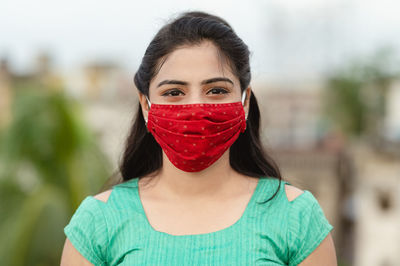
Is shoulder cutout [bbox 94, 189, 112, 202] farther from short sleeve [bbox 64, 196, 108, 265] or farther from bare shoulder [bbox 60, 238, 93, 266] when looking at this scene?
bare shoulder [bbox 60, 238, 93, 266]

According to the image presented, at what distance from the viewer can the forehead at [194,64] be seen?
1.88 metres

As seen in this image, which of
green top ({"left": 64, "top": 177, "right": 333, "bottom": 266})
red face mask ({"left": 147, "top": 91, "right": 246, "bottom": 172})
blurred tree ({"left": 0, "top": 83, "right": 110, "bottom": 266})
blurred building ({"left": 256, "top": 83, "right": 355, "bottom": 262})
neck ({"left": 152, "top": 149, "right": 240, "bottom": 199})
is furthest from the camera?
blurred building ({"left": 256, "top": 83, "right": 355, "bottom": 262})

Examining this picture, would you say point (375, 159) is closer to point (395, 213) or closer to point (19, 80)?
point (395, 213)

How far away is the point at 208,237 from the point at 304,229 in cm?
33

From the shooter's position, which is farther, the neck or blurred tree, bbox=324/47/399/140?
blurred tree, bbox=324/47/399/140

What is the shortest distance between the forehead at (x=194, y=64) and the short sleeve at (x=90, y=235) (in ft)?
1.81

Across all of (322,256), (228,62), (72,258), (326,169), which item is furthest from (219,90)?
(326,169)

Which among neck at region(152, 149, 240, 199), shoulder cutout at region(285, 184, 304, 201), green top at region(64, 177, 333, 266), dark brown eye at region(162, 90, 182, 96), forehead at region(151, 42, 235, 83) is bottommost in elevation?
green top at region(64, 177, 333, 266)

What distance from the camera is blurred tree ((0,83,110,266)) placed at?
5.39 metres

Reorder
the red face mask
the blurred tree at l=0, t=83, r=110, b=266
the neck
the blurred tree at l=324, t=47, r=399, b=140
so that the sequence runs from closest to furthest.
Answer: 1. the red face mask
2. the neck
3. the blurred tree at l=0, t=83, r=110, b=266
4. the blurred tree at l=324, t=47, r=399, b=140

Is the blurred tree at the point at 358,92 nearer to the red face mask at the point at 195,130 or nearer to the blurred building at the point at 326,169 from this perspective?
the blurred building at the point at 326,169

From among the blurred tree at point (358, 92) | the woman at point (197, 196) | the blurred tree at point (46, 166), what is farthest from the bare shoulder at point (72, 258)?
the blurred tree at point (358, 92)

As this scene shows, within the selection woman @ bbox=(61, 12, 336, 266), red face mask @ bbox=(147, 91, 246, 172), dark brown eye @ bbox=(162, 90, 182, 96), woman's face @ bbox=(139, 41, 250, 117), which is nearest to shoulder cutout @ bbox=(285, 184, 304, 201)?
woman @ bbox=(61, 12, 336, 266)

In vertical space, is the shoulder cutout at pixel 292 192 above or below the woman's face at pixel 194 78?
below
